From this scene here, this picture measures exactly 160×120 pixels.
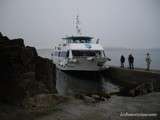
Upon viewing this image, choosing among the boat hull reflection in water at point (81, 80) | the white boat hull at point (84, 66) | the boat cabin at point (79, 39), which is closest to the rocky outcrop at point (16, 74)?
the boat hull reflection in water at point (81, 80)

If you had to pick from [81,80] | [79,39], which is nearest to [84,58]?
[81,80]

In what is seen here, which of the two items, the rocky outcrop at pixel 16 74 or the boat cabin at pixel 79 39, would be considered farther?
the boat cabin at pixel 79 39

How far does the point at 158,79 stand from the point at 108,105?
3.86 metres

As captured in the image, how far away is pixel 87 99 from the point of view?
678 centimetres

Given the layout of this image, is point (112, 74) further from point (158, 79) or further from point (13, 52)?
point (13, 52)

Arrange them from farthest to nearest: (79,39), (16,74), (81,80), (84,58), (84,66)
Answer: (79,39) → (81,80) → (84,66) → (84,58) → (16,74)

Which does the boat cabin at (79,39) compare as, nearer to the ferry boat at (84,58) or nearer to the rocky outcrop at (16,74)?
the ferry boat at (84,58)

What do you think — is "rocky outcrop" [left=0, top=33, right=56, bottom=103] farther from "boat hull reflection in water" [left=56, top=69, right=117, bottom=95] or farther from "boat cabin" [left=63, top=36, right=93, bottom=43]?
"boat cabin" [left=63, top=36, right=93, bottom=43]

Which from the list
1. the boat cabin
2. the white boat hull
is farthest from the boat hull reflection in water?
the boat cabin

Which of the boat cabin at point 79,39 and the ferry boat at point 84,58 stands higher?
the boat cabin at point 79,39

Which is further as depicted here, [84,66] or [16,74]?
[84,66]

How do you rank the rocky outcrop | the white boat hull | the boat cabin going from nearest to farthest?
1. the rocky outcrop
2. the white boat hull
3. the boat cabin

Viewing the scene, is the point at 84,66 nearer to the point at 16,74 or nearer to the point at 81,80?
the point at 81,80

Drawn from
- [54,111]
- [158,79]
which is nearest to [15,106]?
[54,111]
